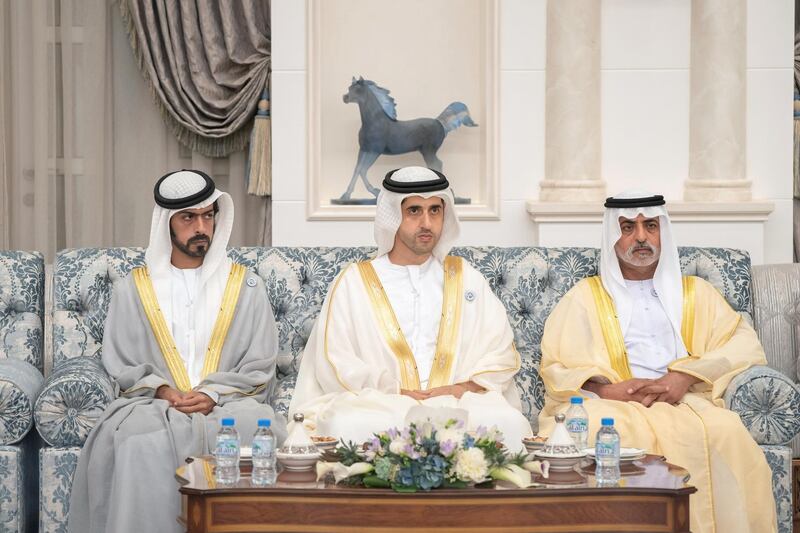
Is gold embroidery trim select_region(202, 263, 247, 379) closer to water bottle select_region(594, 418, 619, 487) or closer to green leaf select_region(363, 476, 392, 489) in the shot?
green leaf select_region(363, 476, 392, 489)

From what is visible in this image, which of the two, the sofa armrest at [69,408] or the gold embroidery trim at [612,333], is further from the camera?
the gold embroidery trim at [612,333]

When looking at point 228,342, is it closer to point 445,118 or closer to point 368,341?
point 368,341

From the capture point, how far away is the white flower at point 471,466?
367 centimetres

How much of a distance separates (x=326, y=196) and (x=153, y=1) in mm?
1752

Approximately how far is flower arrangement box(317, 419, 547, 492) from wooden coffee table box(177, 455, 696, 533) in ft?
0.12

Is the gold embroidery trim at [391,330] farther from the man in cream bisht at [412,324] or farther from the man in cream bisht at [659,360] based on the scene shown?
the man in cream bisht at [659,360]

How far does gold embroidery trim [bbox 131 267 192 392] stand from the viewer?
5.11 metres

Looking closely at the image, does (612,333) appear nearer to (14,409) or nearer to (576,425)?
(576,425)

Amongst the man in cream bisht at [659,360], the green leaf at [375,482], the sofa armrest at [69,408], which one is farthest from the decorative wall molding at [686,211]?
the green leaf at [375,482]

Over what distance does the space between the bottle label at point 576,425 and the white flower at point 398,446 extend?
76 centimetres

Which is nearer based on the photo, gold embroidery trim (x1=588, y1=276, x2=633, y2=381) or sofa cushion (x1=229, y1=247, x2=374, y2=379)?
gold embroidery trim (x1=588, y1=276, x2=633, y2=381)

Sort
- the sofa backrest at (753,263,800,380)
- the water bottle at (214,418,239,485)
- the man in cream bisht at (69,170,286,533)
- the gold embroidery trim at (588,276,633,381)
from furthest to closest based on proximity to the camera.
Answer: the sofa backrest at (753,263,800,380), the gold embroidery trim at (588,276,633,381), the man in cream bisht at (69,170,286,533), the water bottle at (214,418,239,485)

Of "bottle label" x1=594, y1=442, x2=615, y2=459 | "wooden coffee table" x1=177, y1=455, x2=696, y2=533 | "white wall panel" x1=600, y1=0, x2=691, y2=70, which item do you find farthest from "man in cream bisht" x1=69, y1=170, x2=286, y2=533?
"white wall panel" x1=600, y1=0, x2=691, y2=70

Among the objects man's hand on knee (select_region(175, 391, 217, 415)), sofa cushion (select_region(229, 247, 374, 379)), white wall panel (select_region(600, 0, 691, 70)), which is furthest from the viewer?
white wall panel (select_region(600, 0, 691, 70))
